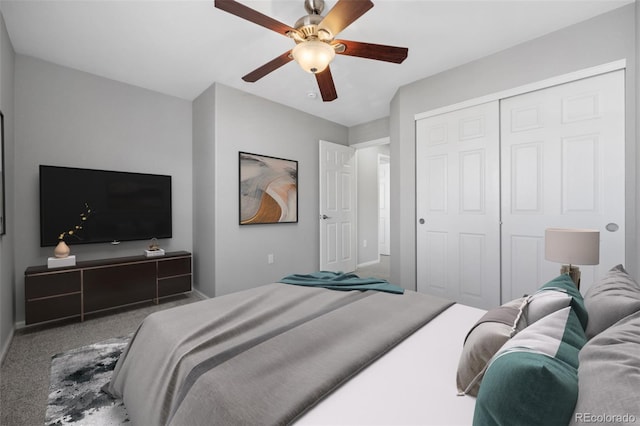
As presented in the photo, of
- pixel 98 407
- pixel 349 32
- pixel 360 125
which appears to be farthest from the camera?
pixel 360 125

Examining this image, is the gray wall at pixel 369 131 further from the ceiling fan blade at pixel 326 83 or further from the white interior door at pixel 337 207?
the ceiling fan blade at pixel 326 83

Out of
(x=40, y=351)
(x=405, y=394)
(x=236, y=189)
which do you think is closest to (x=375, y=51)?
(x=405, y=394)

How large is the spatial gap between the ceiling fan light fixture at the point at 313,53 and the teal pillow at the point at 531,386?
1.86m

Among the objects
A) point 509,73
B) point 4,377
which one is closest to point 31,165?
point 4,377

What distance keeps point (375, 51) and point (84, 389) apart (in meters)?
2.88

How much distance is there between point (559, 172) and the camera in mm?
2465

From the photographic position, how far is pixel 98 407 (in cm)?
158

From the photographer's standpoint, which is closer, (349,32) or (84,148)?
(349,32)

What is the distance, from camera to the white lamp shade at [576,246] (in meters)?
1.68

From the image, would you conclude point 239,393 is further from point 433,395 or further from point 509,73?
point 509,73

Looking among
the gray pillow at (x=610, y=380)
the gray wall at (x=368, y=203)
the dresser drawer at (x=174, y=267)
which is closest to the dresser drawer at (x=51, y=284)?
the dresser drawer at (x=174, y=267)

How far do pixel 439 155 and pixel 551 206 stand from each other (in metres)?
1.14

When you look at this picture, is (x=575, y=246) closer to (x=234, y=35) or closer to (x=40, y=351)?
(x=234, y=35)

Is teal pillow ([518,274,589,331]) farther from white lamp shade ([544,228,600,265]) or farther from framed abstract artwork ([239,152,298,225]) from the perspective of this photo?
framed abstract artwork ([239,152,298,225])
